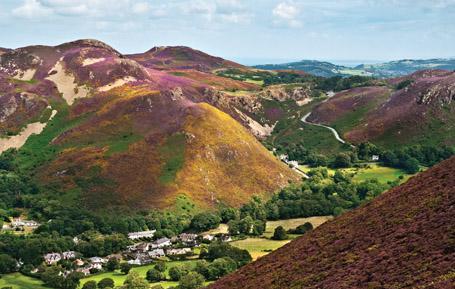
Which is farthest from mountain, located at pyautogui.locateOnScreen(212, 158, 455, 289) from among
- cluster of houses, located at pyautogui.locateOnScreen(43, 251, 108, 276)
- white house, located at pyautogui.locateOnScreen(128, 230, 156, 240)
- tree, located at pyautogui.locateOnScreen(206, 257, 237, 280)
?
white house, located at pyautogui.locateOnScreen(128, 230, 156, 240)

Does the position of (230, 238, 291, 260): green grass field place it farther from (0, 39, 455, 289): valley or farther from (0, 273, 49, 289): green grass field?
(0, 273, 49, 289): green grass field

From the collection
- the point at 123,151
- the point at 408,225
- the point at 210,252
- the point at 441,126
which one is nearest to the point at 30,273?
the point at 210,252

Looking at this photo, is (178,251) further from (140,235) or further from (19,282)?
(19,282)

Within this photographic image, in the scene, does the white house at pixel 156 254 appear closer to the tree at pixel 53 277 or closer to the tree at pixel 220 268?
the tree at pixel 53 277

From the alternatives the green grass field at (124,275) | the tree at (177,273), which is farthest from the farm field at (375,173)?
the tree at (177,273)

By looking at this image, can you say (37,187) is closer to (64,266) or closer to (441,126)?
(64,266)

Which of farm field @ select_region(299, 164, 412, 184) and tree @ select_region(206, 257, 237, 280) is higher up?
tree @ select_region(206, 257, 237, 280)

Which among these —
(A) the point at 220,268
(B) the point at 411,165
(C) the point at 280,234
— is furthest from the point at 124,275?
(B) the point at 411,165
